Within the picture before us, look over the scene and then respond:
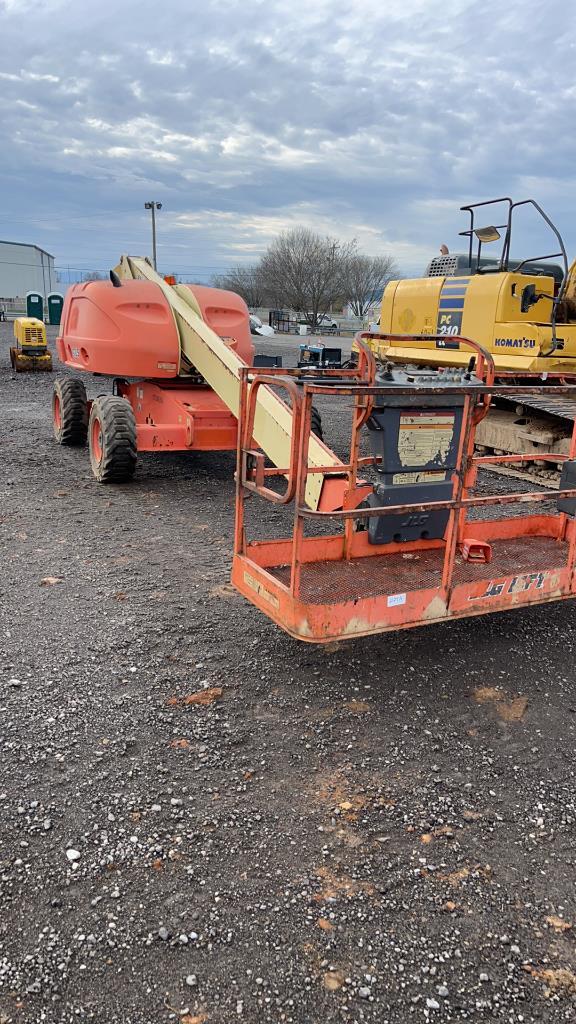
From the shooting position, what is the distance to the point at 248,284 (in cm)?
7344

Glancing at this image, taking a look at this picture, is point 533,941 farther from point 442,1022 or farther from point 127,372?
point 127,372

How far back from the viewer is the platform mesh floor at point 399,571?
162 inches

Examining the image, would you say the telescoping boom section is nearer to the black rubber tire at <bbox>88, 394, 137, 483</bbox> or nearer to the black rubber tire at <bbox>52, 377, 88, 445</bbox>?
the black rubber tire at <bbox>88, 394, 137, 483</bbox>

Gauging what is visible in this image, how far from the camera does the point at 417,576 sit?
436cm

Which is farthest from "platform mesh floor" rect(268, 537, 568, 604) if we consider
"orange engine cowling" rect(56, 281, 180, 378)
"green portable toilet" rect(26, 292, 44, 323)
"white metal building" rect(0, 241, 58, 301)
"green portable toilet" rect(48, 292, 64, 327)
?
"white metal building" rect(0, 241, 58, 301)

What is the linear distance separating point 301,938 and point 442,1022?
49cm

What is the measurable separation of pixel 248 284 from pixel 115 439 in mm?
69534

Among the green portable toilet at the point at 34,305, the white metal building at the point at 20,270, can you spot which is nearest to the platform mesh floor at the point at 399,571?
the green portable toilet at the point at 34,305

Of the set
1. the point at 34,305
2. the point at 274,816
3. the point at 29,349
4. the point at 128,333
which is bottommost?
the point at 274,816

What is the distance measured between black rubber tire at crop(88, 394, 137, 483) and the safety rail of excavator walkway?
3564 millimetres

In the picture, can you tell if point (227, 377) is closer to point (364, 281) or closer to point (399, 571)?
point (399, 571)

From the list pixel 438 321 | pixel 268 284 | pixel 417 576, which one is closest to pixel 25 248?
pixel 268 284

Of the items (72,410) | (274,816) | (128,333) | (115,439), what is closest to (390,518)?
(274,816)

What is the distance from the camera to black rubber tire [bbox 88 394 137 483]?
7625mm
